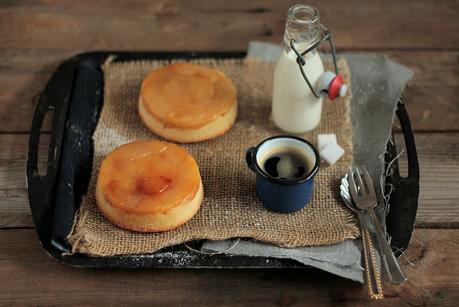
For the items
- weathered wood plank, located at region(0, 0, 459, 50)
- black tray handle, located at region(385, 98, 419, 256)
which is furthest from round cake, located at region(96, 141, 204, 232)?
weathered wood plank, located at region(0, 0, 459, 50)

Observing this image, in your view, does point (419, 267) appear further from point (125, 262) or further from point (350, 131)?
point (125, 262)

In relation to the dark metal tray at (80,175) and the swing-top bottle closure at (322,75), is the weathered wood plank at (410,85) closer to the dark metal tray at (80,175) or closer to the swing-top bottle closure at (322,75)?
the dark metal tray at (80,175)

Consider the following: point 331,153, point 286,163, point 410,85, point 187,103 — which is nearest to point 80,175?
point 187,103

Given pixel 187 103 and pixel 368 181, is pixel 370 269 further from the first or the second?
pixel 187 103

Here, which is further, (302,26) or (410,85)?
(410,85)

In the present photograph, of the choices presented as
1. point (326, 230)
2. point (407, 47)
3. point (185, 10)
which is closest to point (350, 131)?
point (326, 230)

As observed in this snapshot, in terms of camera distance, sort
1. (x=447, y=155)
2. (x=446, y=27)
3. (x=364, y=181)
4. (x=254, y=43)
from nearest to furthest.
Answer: (x=364, y=181) → (x=447, y=155) → (x=254, y=43) → (x=446, y=27)

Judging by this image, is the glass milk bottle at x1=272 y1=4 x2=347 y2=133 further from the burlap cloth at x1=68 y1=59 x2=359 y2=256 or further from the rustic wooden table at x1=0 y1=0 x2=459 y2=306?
the rustic wooden table at x1=0 y1=0 x2=459 y2=306

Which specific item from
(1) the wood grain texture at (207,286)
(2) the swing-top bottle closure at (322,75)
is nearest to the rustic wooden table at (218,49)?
(1) the wood grain texture at (207,286)
